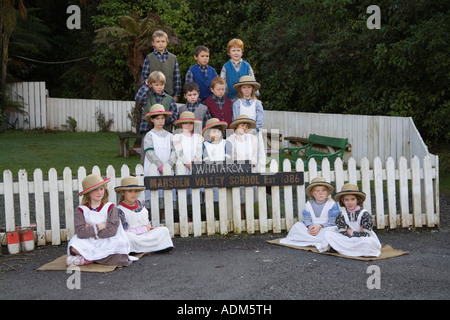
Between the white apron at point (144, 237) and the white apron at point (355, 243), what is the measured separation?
1.90 metres

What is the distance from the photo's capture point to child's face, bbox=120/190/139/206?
6965 millimetres

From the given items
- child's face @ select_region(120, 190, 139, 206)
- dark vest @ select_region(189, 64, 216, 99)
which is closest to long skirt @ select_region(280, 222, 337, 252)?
child's face @ select_region(120, 190, 139, 206)

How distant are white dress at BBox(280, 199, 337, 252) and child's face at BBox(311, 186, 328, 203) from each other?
0.08 m

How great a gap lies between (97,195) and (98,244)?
0.54 m

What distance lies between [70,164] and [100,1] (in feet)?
49.5

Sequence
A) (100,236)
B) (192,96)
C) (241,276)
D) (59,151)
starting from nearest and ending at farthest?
1. (241,276)
2. (100,236)
3. (192,96)
4. (59,151)

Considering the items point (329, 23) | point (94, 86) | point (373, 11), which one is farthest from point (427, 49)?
point (94, 86)

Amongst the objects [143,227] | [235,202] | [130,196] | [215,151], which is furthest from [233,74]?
[143,227]

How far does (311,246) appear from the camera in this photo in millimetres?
7109

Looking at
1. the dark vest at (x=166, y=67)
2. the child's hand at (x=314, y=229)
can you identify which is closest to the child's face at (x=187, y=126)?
the dark vest at (x=166, y=67)

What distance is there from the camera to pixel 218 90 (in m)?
8.47

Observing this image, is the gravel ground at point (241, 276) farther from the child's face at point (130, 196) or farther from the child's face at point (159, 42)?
the child's face at point (159, 42)

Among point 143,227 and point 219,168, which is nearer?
point 143,227

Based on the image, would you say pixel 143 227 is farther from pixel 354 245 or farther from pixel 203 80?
pixel 203 80
